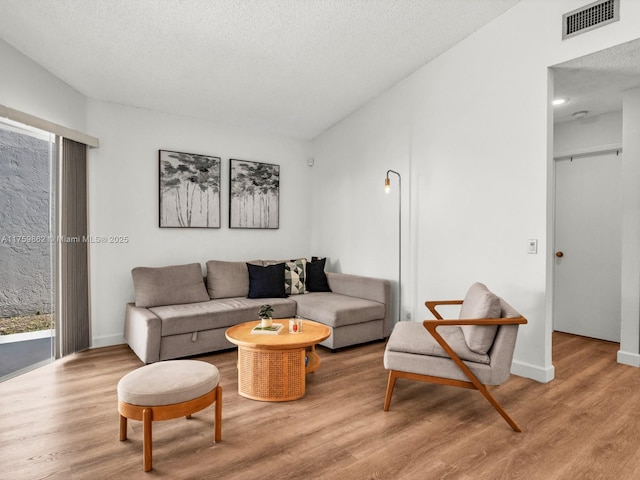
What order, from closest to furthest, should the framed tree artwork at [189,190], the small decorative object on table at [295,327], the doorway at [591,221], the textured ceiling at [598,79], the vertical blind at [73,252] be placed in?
1. the textured ceiling at [598,79]
2. the small decorative object on table at [295,327]
3. the vertical blind at [73,252]
4. the doorway at [591,221]
5. the framed tree artwork at [189,190]

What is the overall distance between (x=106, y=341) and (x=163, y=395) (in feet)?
8.42

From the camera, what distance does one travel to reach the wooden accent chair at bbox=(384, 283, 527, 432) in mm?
2389

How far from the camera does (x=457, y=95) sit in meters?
3.79

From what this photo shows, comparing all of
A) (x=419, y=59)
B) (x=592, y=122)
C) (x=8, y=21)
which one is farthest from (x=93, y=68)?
(x=592, y=122)

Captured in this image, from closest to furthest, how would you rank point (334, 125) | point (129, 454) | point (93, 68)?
1. point (129, 454)
2. point (93, 68)
3. point (334, 125)

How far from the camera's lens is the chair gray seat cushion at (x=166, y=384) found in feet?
6.44

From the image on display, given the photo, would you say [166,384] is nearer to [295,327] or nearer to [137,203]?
[295,327]

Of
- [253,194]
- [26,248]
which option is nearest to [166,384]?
[26,248]

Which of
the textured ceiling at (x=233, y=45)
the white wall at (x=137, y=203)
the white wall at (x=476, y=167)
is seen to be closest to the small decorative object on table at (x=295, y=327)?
the white wall at (x=476, y=167)

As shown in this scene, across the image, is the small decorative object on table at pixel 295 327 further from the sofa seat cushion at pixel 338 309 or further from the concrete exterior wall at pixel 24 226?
the concrete exterior wall at pixel 24 226

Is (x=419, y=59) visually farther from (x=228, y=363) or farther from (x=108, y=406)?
(x=108, y=406)

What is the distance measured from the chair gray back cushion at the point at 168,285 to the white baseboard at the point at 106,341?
566 millimetres

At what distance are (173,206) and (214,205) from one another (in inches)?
20.2

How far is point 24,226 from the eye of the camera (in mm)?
3305
